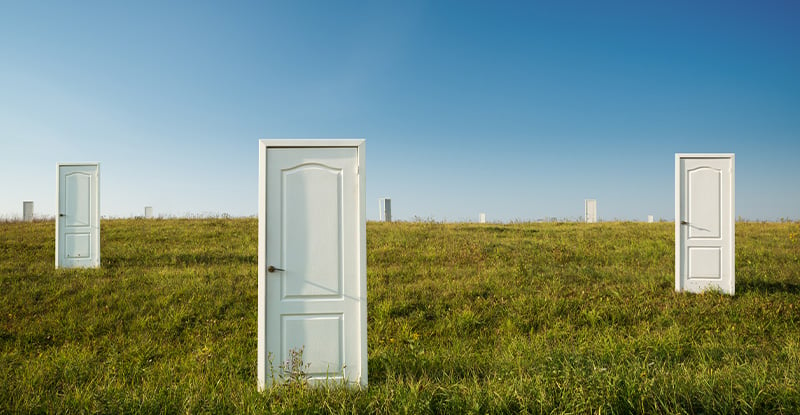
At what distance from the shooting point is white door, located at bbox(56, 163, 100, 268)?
11773mm

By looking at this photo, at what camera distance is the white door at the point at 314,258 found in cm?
472

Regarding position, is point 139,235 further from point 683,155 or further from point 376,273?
point 683,155

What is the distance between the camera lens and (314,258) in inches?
189

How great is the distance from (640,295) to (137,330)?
→ 8.83 meters

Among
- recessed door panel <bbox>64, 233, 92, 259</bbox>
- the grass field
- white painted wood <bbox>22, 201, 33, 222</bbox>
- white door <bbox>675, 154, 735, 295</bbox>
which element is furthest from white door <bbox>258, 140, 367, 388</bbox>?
white painted wood <bbox>22, 201, 33, 222</bbox>

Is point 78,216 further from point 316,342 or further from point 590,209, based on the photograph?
point 590,209

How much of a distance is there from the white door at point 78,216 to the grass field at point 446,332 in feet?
1.82

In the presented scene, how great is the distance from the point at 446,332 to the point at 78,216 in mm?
10466

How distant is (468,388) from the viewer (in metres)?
4.18

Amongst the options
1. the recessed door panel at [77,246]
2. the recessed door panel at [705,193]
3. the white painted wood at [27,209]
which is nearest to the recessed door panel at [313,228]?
the recessed door panel at [705,193]

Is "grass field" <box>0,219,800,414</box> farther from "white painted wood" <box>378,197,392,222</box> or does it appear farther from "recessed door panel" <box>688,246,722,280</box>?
"white painted wood" <box>378,197,392,222</box>

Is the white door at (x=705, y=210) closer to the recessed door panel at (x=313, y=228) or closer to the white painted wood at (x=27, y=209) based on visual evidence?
the recessed door panel at (x=313, y=228)

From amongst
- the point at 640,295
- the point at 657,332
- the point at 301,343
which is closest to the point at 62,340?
the point at 301,343

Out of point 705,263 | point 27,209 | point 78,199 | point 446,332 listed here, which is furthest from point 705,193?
point 27,209
